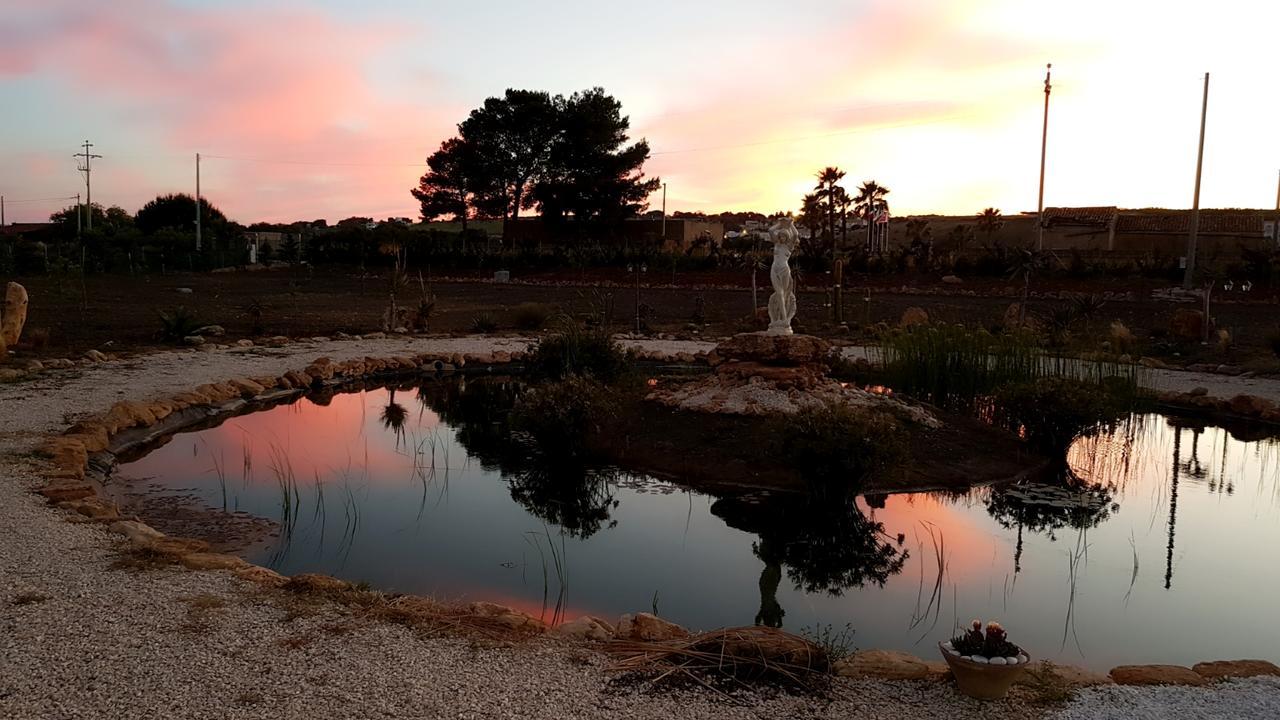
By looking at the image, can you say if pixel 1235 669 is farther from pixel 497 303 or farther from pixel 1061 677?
pixel 497 303

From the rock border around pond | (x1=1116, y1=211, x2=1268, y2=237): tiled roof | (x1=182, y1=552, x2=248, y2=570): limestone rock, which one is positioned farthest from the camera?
(x1=1116, y1=211, x2=1268, y2=237): tiled roof

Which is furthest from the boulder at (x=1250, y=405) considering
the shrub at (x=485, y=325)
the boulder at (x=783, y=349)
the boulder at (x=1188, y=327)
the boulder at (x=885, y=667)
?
the shrub at (x=485, y=325)

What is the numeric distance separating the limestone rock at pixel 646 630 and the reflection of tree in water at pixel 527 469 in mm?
2519

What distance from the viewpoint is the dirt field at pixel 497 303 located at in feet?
59.1

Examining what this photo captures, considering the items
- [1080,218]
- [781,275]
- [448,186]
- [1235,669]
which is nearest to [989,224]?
[1080,218]

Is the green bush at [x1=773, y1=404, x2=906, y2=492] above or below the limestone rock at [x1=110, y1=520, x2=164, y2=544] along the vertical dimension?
above

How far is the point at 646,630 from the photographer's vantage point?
183 inches

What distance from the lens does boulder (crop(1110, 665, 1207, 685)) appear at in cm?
425

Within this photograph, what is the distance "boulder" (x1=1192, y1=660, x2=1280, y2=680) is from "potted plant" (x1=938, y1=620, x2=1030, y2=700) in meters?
1.08

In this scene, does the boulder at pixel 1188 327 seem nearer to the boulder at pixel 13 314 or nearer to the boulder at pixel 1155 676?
the boulder at pixel 1155 676

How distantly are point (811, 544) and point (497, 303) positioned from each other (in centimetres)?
2067

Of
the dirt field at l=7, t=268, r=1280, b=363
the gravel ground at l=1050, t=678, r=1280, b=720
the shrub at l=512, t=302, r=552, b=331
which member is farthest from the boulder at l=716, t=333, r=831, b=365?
the shrub at l=512, t=302, r=552, b=331

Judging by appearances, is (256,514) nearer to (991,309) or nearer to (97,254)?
(991,309)

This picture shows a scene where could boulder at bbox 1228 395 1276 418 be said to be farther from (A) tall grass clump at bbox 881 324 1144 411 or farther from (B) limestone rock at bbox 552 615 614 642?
(B) limestone rock at bbox 552 615 614 642
